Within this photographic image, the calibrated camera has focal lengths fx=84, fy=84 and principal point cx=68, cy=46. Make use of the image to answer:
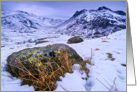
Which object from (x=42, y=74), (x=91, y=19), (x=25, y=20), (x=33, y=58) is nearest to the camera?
(x=42, y=74)

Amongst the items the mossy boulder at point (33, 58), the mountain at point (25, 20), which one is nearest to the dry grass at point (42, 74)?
the mossy boulder at point (33, 58)

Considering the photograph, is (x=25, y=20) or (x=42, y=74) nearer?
(x=42, y=74)

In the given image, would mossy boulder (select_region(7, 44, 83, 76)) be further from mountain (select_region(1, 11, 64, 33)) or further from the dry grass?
mountain (select_region(1, 11, 64, 33))

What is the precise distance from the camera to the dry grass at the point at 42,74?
121 cm

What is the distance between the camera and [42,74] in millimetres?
1267

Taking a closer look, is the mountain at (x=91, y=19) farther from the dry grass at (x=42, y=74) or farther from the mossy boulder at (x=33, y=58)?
the dry grass at (x=42, y=74)

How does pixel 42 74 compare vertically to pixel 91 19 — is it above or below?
below

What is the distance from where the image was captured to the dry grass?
121 cm

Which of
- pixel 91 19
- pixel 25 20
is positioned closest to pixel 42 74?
pixel 25 20

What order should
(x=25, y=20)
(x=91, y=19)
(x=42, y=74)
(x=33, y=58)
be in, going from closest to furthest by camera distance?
(x=42, y=74), (x=33, y=58), (x=25, y=20), (x=91, y=19)

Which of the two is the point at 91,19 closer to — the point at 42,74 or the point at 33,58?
the point at 33,58

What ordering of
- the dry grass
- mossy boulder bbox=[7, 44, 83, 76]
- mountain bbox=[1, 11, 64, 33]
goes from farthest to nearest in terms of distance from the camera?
→ mountain bbox=[1, 11, 64, 33], mossy boulder bbox=[7, 44, 83, 76], the dry grass

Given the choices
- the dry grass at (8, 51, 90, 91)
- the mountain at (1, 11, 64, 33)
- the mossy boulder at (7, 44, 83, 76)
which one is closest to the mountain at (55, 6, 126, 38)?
the mountain at (1, 11, 64, 33)

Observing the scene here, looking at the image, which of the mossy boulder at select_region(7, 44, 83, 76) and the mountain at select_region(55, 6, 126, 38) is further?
the mountain at select_region(55, 6, 126, 38)
